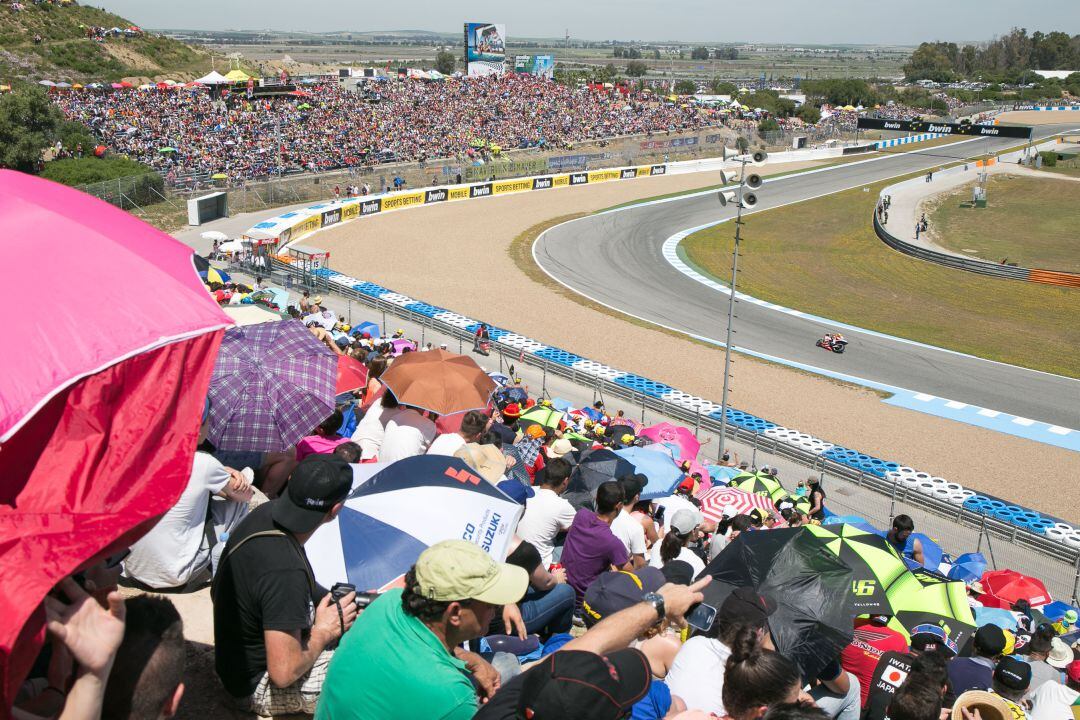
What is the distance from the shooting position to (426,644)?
3477mm

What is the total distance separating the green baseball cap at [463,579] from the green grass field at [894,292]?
29.1 m

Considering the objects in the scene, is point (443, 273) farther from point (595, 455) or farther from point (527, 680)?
point (527, 680)

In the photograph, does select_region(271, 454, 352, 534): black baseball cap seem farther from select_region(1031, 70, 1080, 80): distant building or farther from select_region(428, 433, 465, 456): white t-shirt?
select_region(1031, 70, 1080, 80): distant building

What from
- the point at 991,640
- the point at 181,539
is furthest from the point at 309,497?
the point at 991,640

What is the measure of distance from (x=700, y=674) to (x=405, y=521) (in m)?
2.02

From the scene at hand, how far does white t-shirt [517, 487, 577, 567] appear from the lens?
22.6 feet

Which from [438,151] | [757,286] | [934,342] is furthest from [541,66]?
[934,342]

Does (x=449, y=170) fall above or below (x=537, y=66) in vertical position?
below

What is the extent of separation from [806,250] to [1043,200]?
1051 inches

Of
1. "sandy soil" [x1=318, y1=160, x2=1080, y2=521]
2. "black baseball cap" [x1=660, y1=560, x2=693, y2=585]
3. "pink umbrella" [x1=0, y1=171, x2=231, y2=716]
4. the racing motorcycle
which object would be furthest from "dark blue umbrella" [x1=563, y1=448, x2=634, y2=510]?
the racing motorcycle

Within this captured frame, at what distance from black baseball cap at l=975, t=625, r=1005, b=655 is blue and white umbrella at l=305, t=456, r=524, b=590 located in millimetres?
3900

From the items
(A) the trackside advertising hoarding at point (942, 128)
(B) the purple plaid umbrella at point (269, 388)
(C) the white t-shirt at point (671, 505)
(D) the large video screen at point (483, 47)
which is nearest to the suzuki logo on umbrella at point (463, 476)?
(B) the purple plaid umbrella at point (269, 388)

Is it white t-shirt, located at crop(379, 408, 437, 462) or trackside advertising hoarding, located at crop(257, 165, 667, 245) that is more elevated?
white t-shirt, located at crop(379, 408, 437, 462)

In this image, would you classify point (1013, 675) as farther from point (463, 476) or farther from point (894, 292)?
point (894, 292)
